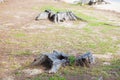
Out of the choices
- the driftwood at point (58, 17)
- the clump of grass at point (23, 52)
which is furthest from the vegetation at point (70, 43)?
the driftwood at point (58, 17)

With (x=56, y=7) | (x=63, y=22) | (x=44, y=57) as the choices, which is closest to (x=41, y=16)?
(x=63, y=22)

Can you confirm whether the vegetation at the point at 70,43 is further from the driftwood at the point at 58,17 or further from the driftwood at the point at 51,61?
the driftwood at the point at 58,17

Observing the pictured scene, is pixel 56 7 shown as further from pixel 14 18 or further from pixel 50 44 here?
pixel 50 44

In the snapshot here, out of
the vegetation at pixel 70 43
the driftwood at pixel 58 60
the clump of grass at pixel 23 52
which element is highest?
the driftwood at pixel 58 60

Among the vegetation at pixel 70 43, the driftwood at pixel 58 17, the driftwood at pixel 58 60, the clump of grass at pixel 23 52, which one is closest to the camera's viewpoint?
the vegetation at pixel 70 43

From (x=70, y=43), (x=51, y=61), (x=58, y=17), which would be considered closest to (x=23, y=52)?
(x=51, y=61)

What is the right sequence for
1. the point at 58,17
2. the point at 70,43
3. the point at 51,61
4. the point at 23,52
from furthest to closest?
the point at 58,17 < the point at 70,43 < the point at 23,52 < the point at 51,61

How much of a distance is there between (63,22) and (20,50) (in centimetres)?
471

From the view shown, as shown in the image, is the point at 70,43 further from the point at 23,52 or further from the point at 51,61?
the point at 51,61

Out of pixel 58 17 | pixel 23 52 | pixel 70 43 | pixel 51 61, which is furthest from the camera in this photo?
pixel 58 17

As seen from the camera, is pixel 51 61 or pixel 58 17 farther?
pixel 58 17

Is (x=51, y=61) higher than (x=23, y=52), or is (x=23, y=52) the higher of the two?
(x=51, y=61)

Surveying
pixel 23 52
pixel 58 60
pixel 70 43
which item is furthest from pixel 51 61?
pixel 70 43

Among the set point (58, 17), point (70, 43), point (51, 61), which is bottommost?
point (70, 43)
